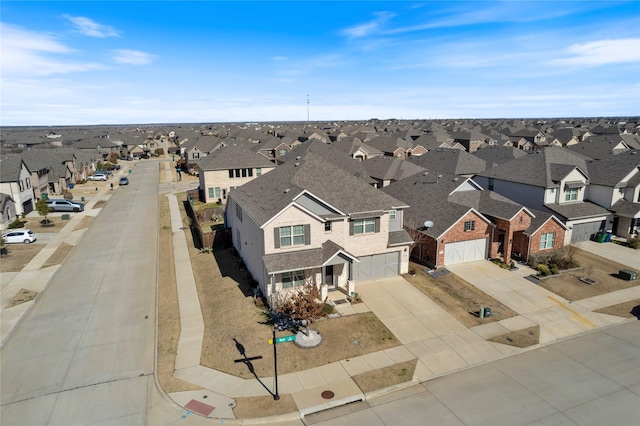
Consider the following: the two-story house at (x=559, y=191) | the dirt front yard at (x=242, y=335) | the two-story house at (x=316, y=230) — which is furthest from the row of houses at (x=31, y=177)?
the two-story house at (x=559, y=191)

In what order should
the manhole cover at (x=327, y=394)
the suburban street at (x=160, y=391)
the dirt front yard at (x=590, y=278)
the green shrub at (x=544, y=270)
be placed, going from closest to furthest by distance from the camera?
1. the suburban street at (x=160, y=391)
2. the manhole cover at (x=327, y=394)
3. the dirt front yard at (x=590, y=278)
4. the green shrub at (x=544, y=270)

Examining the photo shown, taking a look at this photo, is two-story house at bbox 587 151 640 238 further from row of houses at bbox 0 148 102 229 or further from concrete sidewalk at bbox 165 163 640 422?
row of houses at bbox 0 148 102 229

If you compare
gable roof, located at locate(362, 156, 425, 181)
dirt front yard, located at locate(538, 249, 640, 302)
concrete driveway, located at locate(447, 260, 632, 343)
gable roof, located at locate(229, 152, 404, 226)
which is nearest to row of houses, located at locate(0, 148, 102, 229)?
gable roof, located at locate(229, 152, 404, 226)

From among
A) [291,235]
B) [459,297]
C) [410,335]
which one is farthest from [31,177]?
[459,297]

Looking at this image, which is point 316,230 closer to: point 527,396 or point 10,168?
point 527,396

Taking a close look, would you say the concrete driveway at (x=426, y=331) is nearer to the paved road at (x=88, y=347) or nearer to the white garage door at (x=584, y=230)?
the paved road at (x=88, y=347)

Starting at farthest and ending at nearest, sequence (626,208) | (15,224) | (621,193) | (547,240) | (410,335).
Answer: (15,224) → (621,193) → (626,208) → (547,240) → (410,335)

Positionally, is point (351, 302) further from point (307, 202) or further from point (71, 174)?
point (71, 174)
